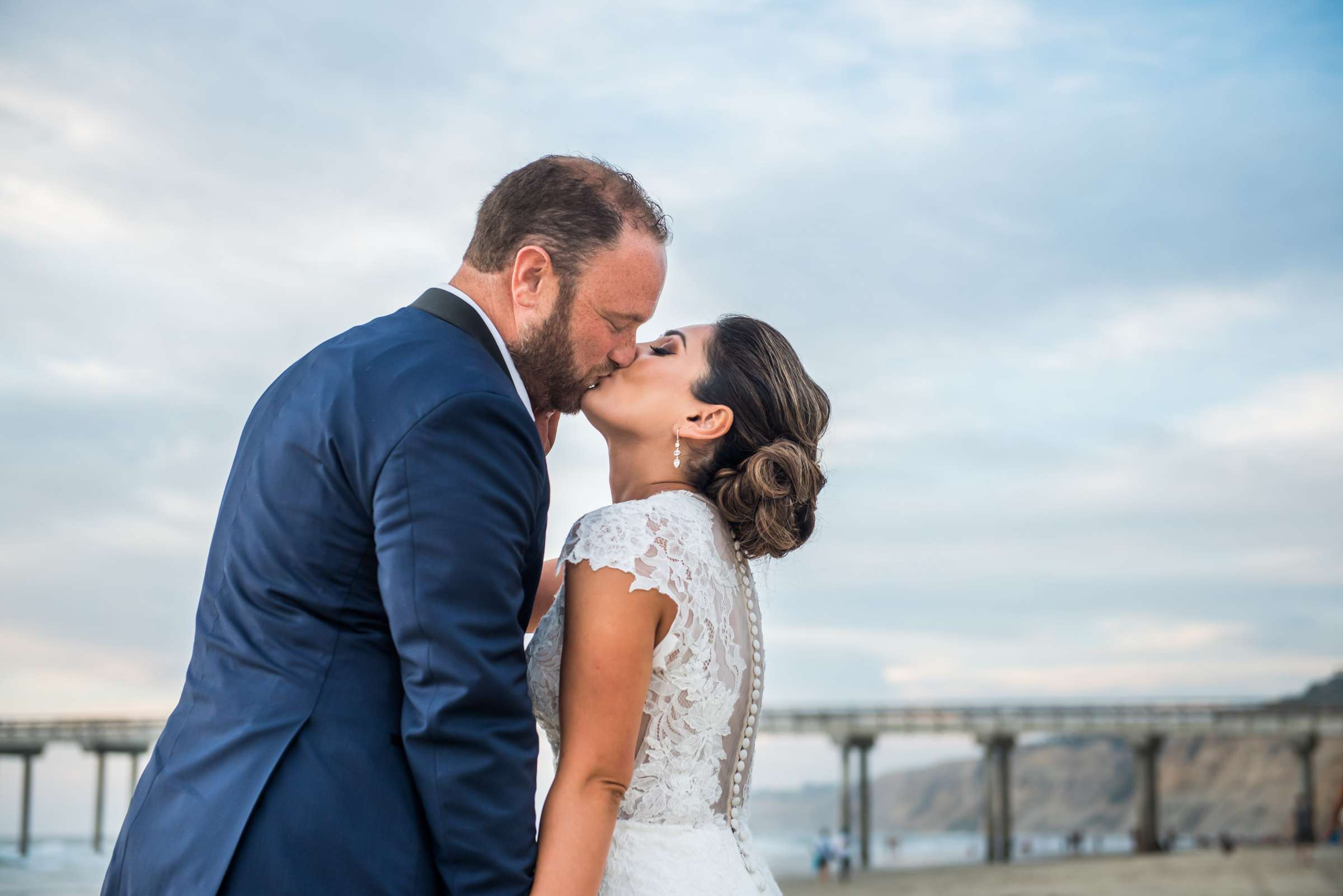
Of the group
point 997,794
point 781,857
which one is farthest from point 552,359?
point 781,857

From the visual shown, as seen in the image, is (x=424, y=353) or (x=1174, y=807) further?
(x=1174, y=807)

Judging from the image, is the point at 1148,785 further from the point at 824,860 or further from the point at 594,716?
the point at 594,716

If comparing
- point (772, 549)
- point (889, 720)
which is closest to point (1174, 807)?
point (889, 720)

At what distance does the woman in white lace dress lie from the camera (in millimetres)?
2576

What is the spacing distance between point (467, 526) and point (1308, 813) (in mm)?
29189

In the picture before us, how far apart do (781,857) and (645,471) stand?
1910 inches

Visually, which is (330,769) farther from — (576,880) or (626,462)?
(626,462)

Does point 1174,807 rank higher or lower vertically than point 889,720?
lower

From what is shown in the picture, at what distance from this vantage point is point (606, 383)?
3.13 metres

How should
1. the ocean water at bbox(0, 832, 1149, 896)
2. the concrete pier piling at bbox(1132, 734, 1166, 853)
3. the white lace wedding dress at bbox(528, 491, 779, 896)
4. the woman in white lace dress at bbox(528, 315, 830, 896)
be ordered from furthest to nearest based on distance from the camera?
the concrete pier piling at bbox(1132, 734, 1166, 853), the ocean water at bbox(0, 832, 1149, 896), the white lace wedding dress at bbox(528, 491, 779, 896), the woman in white lace dress at bbox(528, 315, 830, 896)

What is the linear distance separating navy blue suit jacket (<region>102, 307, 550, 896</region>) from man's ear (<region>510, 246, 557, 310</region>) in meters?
0.35

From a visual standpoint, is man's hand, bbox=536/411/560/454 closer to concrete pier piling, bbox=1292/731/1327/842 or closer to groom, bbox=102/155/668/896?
groom, bbox=102/155/668/896

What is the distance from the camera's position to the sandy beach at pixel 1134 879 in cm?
2183

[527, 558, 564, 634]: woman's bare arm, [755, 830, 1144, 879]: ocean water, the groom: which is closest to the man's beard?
the groom
